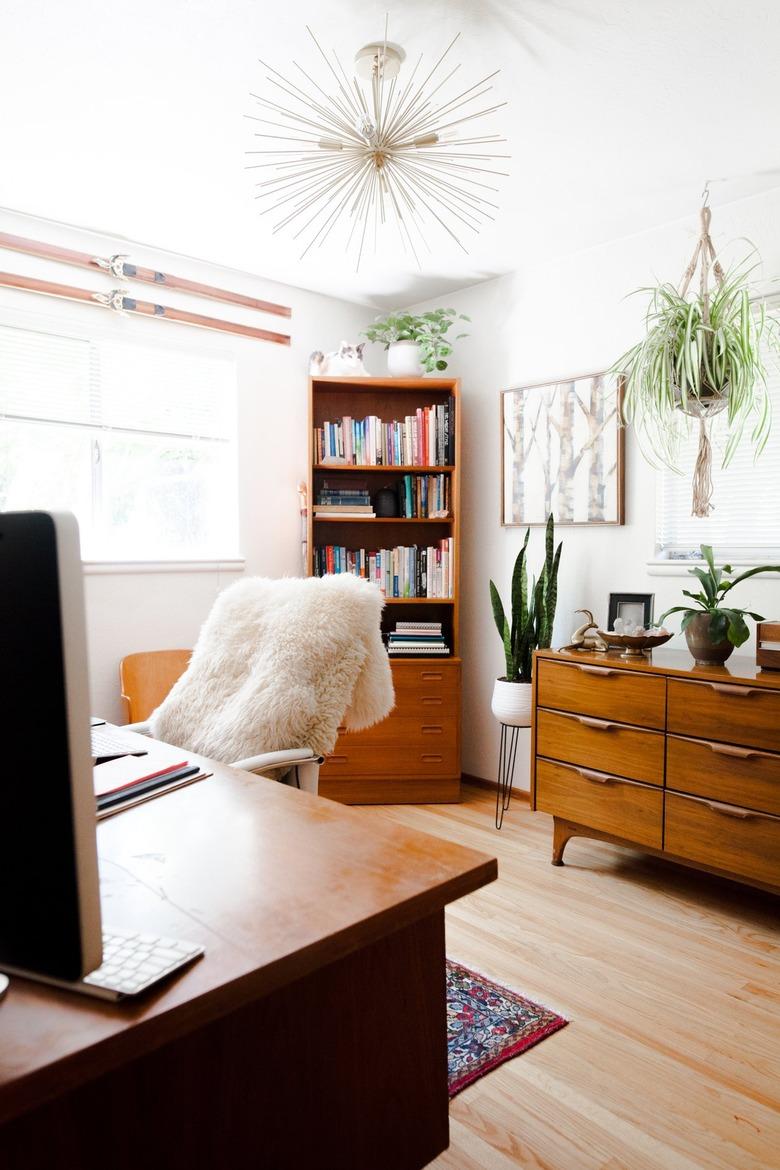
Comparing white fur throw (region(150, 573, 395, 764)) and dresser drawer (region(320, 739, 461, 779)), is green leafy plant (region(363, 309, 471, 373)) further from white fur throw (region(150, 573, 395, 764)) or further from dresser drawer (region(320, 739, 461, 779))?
white fur throw (region(150, 573, 395, 764))

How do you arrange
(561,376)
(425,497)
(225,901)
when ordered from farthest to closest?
(425,497) → (561,376) → (225,901)

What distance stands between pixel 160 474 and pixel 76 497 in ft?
1.32

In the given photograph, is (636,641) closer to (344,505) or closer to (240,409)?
(344,505)

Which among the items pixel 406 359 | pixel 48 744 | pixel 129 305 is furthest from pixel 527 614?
pixel 48 744

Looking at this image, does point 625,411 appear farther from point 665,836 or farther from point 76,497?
point 76,497

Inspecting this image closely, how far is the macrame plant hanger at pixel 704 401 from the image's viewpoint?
8.50 ft

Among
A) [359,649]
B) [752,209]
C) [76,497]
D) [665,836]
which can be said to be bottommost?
[665,836]

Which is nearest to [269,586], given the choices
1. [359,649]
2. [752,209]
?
[359,649]

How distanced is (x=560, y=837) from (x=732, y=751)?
0.80 m

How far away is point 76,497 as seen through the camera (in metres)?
3.22

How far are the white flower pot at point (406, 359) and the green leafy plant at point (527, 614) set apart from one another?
1012 millimetres

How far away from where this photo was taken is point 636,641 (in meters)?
2.69

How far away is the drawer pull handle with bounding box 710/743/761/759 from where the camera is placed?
2246 millimetres

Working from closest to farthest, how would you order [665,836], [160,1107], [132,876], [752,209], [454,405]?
[160,1107]
[132,876]
[665,836]
[752,209]
[454,405]
